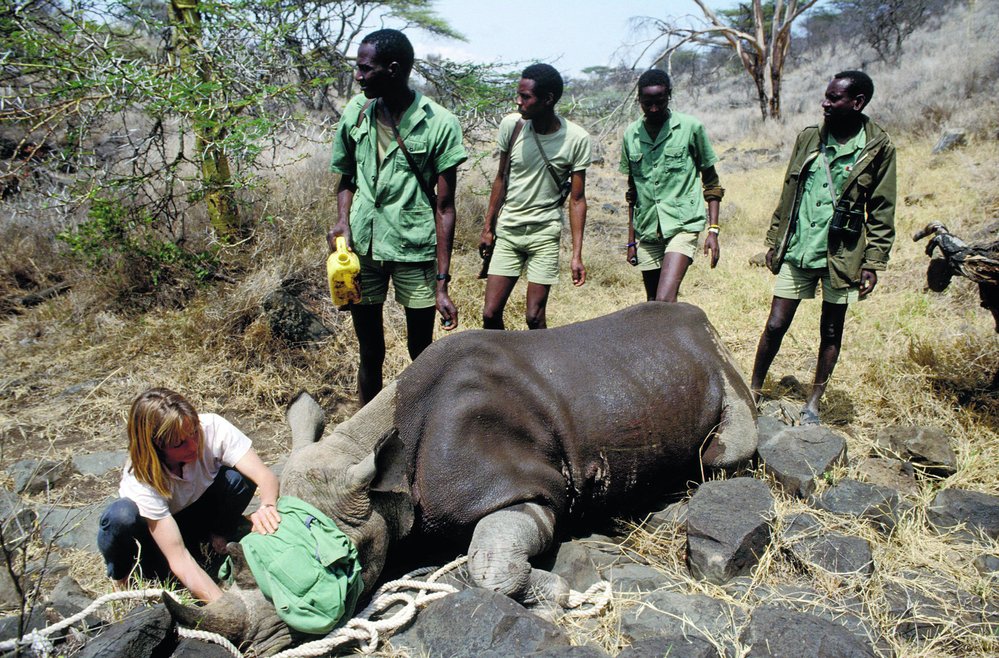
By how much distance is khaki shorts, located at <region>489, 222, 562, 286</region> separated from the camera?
17.5ft

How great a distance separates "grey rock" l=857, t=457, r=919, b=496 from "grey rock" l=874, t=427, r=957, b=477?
3.0 inches

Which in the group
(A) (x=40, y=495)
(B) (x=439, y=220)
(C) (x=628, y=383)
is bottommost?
(A) (x=40, y=495)

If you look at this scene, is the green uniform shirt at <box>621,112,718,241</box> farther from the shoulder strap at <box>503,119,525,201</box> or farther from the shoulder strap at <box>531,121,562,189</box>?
the shoulder strap at <box>503,119,525,201</box>

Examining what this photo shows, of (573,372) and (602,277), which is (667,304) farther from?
(602,277)

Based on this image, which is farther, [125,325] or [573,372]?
[125,325]

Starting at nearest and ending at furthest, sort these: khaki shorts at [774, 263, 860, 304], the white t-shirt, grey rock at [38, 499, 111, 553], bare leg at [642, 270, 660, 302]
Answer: the white t-shirt → grey rock at [38, 499, 111, 553] → khaki shorts at [774, 263, 860, 304] → bare leg at [642, 270, 660, 302]

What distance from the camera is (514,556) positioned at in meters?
3.38

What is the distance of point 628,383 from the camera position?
4.19 metres

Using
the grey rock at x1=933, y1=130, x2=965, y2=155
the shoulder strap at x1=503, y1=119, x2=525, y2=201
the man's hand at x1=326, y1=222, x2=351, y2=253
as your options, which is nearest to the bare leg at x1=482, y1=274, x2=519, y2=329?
the shoulder strap at x1=503, y1=119, x2=525, y2=201

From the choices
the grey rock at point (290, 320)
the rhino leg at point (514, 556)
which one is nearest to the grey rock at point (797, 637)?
the rhino leg at point (514, 556)

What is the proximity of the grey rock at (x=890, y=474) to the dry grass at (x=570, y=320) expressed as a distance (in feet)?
0.31

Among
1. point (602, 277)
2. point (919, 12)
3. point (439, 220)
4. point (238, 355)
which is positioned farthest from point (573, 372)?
point (919, 12)

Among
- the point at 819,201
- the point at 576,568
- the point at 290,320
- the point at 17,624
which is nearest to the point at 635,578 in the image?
the point at 576,568

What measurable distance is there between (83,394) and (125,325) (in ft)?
2.86
